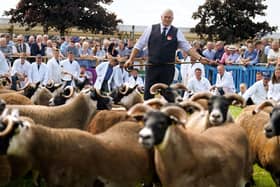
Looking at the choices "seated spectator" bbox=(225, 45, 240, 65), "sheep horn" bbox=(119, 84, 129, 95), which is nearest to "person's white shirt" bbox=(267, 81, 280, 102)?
"sheep horn" bbox=(119, 84, 129, 95)

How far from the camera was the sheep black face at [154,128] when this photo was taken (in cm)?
599

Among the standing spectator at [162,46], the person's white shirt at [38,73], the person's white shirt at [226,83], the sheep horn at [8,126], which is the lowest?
the person's white shirt at [226,83]

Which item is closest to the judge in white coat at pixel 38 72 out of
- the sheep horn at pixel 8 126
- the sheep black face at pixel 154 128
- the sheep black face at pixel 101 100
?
the sheep black face at pixel 101 100

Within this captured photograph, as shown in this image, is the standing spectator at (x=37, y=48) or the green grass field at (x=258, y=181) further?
the standing spectator at (x=37, y=48)

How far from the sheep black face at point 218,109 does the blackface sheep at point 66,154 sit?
1.42m

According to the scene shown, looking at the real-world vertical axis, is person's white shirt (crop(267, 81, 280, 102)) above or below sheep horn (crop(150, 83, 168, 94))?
below

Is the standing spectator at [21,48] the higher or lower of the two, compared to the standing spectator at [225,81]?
higher

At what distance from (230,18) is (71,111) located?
116ft

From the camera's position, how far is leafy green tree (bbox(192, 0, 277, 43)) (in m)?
43.4

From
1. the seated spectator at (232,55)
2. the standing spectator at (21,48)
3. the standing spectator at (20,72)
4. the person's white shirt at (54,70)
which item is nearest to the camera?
the standing spectator at (20,72)

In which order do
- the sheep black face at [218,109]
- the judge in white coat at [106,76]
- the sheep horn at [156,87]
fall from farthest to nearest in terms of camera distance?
the judge in white coat at [106,76] → the sheep horn at [156,87] → the sheep black face at [218,109]

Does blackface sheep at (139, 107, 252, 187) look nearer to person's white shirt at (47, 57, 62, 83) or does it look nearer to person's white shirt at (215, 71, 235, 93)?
person's white shirt at (215, 71, 235, 93)

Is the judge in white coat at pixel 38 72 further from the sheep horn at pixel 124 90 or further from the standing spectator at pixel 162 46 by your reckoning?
the standing spectator at pixel 162 46

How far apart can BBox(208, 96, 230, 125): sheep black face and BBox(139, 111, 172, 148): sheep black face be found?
175cm
